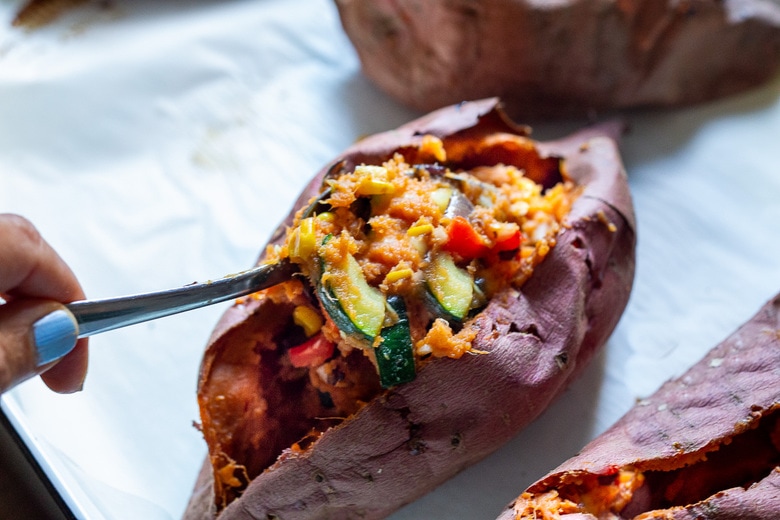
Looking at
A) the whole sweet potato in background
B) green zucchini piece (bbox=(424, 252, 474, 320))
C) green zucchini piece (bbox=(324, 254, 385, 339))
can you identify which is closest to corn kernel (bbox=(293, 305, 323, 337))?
green zucchini piece (bbox=(324, 254, 385, 339))

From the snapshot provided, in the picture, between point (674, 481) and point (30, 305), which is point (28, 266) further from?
point (674, 481)

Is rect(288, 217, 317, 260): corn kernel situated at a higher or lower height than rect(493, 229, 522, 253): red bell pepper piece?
higher

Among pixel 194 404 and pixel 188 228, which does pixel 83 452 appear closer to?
pixel 194 404

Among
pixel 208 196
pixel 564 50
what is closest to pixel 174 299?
pixel 208 196

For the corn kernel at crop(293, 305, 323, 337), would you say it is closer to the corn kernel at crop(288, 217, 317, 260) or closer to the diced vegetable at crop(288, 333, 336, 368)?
the diced vegetable at crop(288, 333, 336, 368)

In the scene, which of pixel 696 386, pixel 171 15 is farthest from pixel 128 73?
pixel 696 386

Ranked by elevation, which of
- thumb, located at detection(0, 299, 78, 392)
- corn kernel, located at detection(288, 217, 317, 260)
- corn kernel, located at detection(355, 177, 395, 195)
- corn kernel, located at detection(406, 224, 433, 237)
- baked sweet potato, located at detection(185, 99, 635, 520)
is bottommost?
baked sweet potato, located at detection(185, 99, 635, 520)

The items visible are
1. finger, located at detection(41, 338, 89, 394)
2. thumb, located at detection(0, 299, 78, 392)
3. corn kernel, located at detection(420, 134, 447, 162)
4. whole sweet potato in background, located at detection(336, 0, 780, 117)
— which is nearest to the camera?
thumb, located at detection(0, 299, 78, 392)

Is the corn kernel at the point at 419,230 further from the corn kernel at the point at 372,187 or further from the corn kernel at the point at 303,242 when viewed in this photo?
the corn kernel at the point at 303,242
